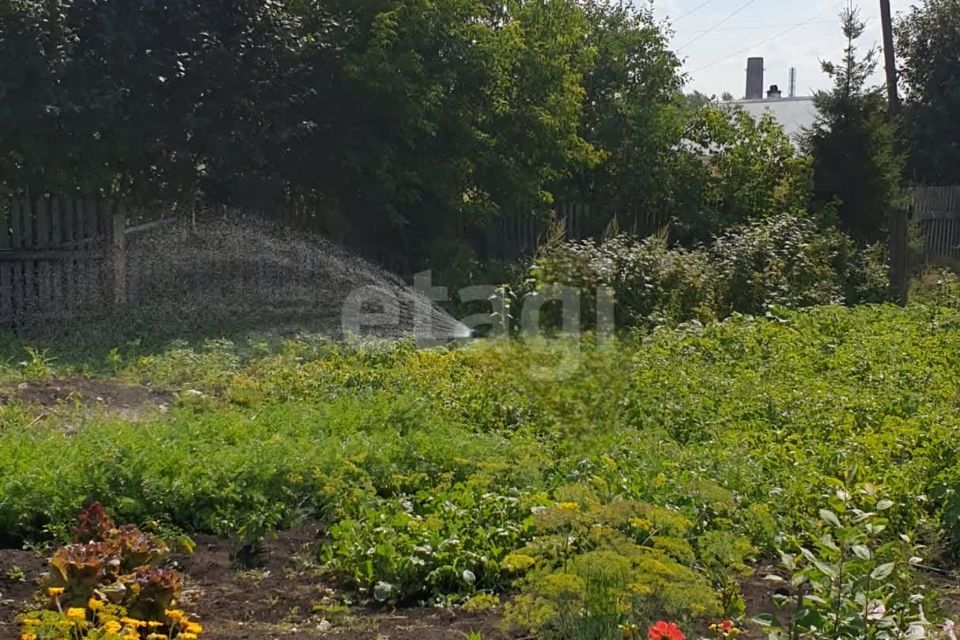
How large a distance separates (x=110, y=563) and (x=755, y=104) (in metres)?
31.1

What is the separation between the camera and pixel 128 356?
9.49 meters

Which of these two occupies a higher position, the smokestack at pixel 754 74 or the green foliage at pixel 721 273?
the smokestack at pixel 754 74

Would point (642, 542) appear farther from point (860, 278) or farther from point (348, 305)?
point (860, 278)

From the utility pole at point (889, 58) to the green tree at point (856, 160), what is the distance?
19.9ft

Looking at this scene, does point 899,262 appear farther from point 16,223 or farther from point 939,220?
point 16,223

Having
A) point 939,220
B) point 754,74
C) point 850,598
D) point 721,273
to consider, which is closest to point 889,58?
point 939,220

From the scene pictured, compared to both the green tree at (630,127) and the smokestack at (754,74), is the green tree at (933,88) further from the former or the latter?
the smokestack at (754,74)

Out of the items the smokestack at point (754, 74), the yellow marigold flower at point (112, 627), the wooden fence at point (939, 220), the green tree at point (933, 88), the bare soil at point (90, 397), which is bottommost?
the yellow marigold flower at point (112, 627)

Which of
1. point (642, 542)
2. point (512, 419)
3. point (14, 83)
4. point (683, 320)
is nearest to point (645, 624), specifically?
point (642, 542)

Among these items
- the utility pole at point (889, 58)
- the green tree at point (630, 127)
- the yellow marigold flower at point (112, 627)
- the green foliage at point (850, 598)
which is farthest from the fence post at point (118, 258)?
the utility pole at point (889, 58)

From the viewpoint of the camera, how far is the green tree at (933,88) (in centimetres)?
2336

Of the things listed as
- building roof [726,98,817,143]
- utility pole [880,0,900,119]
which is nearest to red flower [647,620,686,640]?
utility pole [880,0,900,119]

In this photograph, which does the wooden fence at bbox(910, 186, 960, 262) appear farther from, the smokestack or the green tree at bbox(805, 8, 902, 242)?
the smokestack

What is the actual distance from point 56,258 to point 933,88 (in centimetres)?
1855
